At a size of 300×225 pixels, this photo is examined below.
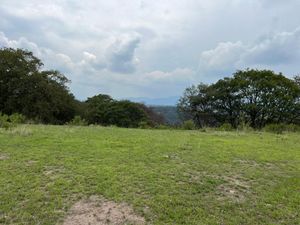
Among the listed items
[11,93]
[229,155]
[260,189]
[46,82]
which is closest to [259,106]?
[46,82]

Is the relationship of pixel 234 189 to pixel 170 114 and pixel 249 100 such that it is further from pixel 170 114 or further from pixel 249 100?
pixel 170 114

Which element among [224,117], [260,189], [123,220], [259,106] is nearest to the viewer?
[123,220]

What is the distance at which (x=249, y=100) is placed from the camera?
3306 centimetres

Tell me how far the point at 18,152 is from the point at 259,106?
2787cm

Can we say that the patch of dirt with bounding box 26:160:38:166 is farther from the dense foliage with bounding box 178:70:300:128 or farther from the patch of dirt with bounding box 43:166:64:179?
the dense foliage with bounding box 178:70:300:128

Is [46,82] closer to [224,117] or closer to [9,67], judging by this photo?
[9,67]

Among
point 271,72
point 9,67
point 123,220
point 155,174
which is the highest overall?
point 271,72

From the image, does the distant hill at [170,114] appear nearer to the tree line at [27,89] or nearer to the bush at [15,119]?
the tree line at [27,89]

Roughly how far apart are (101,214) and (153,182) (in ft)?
4.60

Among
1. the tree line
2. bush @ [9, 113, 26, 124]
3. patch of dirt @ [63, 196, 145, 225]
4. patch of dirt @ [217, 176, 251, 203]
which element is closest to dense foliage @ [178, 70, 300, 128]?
the tree line

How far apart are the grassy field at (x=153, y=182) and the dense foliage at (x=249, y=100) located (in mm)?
23172

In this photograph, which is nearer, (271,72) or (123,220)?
(123,220)

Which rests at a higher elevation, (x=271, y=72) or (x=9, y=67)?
(x=271, y=72)

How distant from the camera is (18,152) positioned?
779 cm
